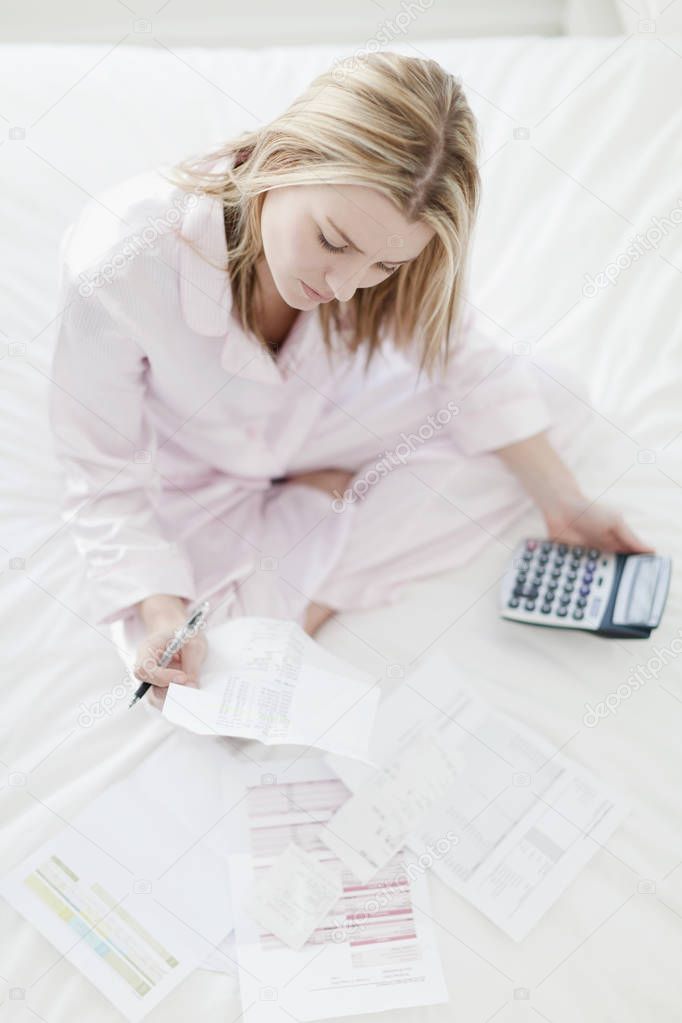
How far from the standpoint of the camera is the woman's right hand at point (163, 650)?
86cm

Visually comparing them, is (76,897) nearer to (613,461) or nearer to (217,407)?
(217,407)

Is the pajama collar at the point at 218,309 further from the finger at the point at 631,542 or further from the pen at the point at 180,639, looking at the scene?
the finger at the point at 631,542

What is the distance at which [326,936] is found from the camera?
2.74ft

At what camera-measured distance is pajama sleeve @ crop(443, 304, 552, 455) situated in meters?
1.07

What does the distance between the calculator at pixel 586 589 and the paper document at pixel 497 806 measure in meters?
0.12

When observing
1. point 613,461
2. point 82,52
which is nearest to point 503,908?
point 613,461

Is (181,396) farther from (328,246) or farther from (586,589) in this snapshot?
(586,589)

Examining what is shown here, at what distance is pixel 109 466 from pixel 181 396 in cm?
10

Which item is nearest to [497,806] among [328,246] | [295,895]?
[295,895]

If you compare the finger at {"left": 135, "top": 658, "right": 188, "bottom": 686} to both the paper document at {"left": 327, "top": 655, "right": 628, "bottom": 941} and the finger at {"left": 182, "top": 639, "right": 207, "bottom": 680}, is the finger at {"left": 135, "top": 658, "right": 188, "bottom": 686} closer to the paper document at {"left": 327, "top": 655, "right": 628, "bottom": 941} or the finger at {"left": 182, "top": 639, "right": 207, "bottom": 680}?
the finger at {"left": 182, "top": 639, "right": 207, "bottom": 680}

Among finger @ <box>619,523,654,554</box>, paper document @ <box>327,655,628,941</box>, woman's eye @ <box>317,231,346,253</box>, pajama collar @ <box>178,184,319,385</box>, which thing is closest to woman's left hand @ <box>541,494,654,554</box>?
finger @ <box>619,523,654,554</box>

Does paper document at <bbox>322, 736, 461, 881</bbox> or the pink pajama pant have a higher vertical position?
the pink pajama pant

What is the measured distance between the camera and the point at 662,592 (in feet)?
3.19

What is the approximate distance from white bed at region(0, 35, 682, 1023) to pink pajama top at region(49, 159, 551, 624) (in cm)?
8
